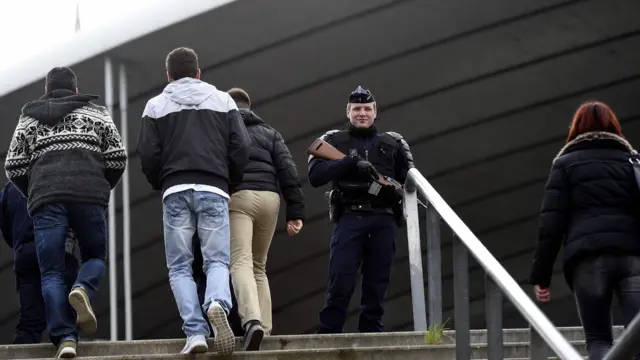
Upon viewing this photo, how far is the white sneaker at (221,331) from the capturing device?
5387mm

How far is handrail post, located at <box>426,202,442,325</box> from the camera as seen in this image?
6121mm

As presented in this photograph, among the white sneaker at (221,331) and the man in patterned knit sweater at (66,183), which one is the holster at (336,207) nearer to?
the man in patterned knit sweater at (66,183)

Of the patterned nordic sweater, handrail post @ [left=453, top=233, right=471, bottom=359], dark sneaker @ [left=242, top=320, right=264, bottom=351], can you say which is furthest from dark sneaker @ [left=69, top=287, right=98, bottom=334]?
handrail post @ [left=453, top=233, right=471, bottom=359]

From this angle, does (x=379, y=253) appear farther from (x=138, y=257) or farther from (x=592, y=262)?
(x=138, y=257)

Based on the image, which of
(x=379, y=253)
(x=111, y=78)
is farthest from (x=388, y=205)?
(x=111, y=78)

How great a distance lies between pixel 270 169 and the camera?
6859 mm

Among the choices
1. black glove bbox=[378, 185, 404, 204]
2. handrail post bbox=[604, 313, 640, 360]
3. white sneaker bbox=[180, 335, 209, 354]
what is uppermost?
black glove bbox=[378, 185, 404, 204]

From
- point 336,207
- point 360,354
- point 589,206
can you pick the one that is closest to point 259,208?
point 336,207

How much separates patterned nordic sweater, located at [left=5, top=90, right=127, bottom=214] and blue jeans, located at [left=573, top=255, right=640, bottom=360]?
95.5 inches

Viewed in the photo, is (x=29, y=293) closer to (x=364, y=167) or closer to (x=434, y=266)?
(x=364, y=167)

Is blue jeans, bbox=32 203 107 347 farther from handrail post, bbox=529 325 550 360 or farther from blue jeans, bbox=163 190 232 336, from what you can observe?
handrail post, bbox=529 325 550 360

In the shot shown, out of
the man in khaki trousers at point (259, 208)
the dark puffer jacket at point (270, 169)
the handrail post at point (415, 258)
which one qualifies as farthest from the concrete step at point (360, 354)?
the dark puffer jacket at point (270, 169)

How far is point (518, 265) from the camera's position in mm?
19234

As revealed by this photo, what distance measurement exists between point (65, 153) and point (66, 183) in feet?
0.57
